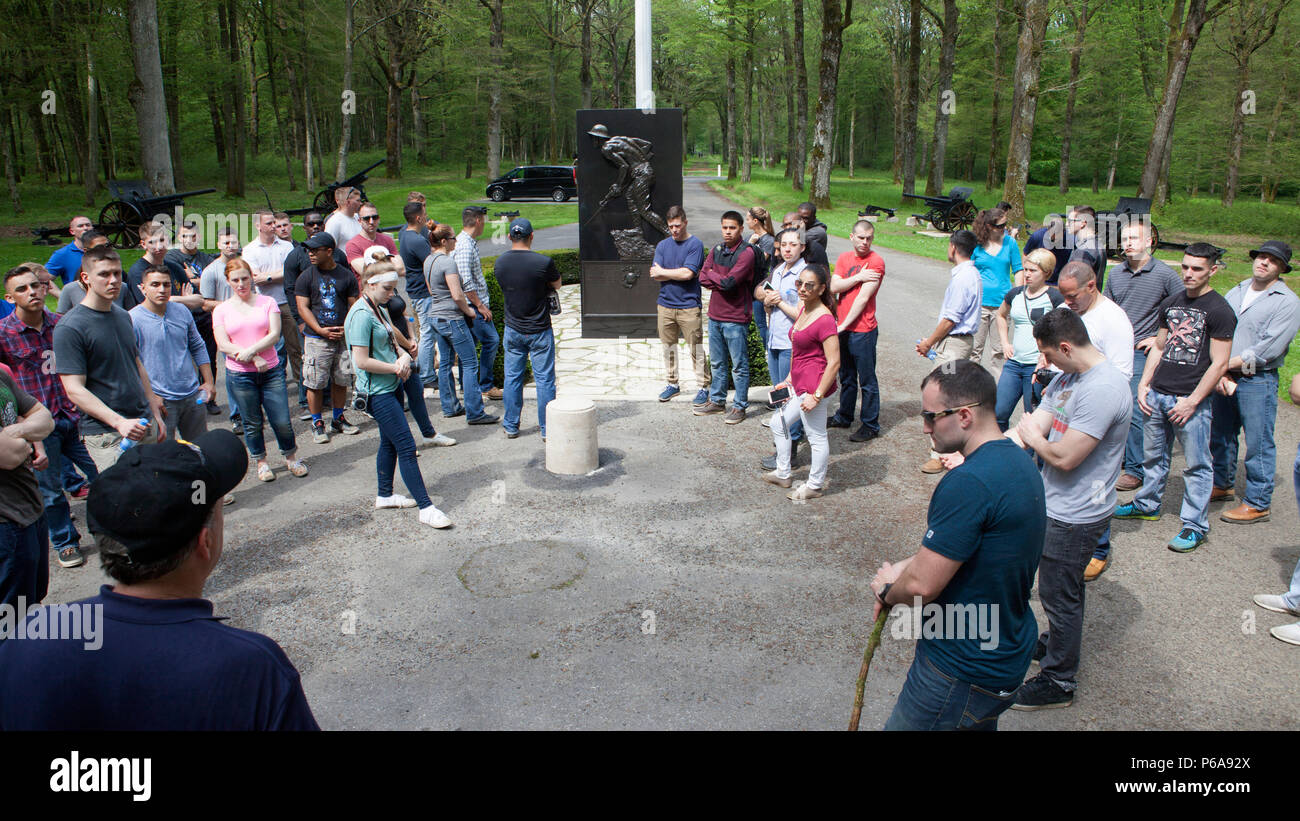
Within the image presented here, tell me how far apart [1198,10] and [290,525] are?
24.6 m

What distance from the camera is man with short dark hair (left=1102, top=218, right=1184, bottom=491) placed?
628 centimetres

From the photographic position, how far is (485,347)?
9.09 meters

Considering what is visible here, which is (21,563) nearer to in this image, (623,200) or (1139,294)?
(1139,294)

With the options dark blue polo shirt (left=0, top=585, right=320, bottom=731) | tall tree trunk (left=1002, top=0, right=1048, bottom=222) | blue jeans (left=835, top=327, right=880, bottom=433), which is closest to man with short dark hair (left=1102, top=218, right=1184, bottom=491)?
blue jeans (left=835, top=327, right=880, bottom=433)

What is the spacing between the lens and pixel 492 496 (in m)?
6.80

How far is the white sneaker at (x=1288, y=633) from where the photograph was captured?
4559 millimetres

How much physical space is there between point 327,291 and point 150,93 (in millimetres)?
14196

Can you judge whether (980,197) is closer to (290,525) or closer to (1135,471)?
(1135,471)

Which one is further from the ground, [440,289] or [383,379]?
[440,289]

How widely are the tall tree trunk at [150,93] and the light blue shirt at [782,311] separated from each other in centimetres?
1683

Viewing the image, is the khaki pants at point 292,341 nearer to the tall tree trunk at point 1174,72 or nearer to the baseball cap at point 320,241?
the baseball cap at point 320,241

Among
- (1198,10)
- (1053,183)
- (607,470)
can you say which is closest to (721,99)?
(1053,183)

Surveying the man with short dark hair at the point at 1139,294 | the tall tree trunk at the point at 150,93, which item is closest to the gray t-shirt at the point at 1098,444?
the man with short dark hair at the point at 1139,294

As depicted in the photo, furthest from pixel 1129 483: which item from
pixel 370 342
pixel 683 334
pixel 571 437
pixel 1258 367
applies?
pixel 370 342
